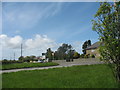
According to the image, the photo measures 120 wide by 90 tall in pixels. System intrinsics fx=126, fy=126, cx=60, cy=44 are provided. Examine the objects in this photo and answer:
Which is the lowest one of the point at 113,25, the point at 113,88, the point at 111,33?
the point at 113,88

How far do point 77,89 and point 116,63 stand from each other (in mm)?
2518

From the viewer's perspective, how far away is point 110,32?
6590 mm

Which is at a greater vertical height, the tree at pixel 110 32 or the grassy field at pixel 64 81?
the tree at pixel 110 32

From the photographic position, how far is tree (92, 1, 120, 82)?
6.54 meters

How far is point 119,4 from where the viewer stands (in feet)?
22.6

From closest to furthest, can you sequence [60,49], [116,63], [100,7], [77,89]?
[77,89] → [116,63] → [100,7] → [60,49]

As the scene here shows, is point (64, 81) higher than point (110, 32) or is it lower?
lower

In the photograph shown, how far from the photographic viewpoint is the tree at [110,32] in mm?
6543

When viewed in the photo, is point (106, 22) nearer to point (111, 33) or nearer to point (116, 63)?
point (111, 33)

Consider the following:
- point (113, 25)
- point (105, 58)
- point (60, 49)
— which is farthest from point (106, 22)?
point (60, 49)

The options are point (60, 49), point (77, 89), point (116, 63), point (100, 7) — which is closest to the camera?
point (77, 89)

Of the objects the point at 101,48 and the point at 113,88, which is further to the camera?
the point at 101,48

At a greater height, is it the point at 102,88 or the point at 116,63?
the point at 116,63

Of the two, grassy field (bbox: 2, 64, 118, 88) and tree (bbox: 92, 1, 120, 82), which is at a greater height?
tree (bbox: 92, 1, 120, 82)
